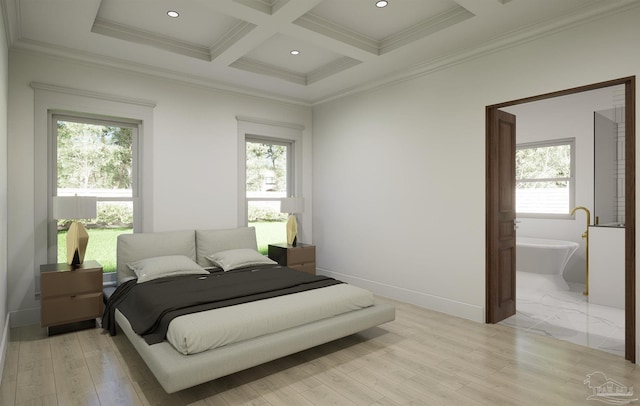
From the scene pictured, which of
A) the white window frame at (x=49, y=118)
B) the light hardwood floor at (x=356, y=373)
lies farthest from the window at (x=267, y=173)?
the light hardwood floor at (x=356, y=373)

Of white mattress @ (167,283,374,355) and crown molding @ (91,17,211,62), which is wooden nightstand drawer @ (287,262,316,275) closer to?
white mattress @ (167,283,374,355)

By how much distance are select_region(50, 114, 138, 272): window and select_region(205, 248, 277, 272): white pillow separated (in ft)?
3.53

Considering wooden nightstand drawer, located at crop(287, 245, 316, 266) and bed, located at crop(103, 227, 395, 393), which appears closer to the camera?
bed, located at crop(103, 227, 395, 393)

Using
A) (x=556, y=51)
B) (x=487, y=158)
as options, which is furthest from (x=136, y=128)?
(x=556, y=51)

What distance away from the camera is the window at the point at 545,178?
560 centimetres

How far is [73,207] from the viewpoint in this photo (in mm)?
3396

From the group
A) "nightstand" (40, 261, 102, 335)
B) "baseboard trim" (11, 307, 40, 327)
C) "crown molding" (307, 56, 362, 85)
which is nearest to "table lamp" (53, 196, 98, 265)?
"nightstand" (40, 261, 102, 335)

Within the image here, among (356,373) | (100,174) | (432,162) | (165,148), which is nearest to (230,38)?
(165,148)

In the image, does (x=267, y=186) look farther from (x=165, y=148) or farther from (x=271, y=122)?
(x=165, y=148)

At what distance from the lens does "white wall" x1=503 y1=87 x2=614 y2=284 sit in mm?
5242

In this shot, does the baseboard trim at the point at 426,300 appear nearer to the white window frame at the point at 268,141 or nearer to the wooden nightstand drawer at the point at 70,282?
the white window frame at the point at 268,141

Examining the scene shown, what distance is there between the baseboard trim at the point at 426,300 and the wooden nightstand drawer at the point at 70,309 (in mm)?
3104

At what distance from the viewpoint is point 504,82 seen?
3.54 meters

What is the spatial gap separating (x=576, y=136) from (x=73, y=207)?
6.44m
